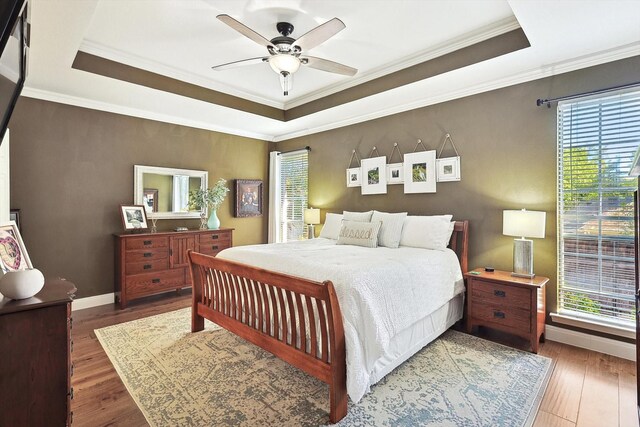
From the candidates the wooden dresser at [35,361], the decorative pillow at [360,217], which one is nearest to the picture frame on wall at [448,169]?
the decorative pillow at [360,217]

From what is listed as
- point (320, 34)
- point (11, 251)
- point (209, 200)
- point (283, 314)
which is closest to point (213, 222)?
point (209, 200)

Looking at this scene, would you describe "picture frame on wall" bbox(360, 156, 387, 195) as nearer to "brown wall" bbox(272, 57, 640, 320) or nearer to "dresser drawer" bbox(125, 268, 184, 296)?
"brown wall" bbox(272, 57, 640, 320)

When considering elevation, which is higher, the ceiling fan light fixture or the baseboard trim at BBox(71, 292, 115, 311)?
the ceiling fan light fixture

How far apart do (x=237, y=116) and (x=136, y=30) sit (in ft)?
6.13

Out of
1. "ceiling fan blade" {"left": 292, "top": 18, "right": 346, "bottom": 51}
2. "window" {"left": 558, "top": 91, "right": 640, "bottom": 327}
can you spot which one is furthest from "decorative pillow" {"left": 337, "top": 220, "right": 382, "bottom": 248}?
"ceiling fan blade" {"left": 292, "top": 18, "right": 346, "bottom": 51}

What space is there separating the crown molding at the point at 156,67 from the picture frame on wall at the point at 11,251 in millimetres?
2130

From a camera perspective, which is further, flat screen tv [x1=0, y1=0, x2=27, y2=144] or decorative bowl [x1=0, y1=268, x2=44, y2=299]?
decorative bowl [x1=0, y1=268, x2=44, y2=299]

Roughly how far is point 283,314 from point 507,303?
2.06 m

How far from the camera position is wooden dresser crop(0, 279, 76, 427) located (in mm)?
1288

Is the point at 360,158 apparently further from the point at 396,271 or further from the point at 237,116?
the point at 396,271

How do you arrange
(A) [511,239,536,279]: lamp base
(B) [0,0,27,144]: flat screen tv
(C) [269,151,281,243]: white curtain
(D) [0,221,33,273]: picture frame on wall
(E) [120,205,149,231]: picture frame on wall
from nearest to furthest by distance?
1. (B) [0,0,27,144]: flat screen tv
2. (D) [0,221,33,273]: picture frame on wall
3. (A) [511,239,536,279]: lamp base
4. (E) [120,205,149,231]: picture frame on wall
5. (C) [269,151,281,243]: white curtain

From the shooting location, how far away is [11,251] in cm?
171

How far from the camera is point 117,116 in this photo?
4.18 m

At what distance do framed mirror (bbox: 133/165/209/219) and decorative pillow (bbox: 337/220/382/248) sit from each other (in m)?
2.57
